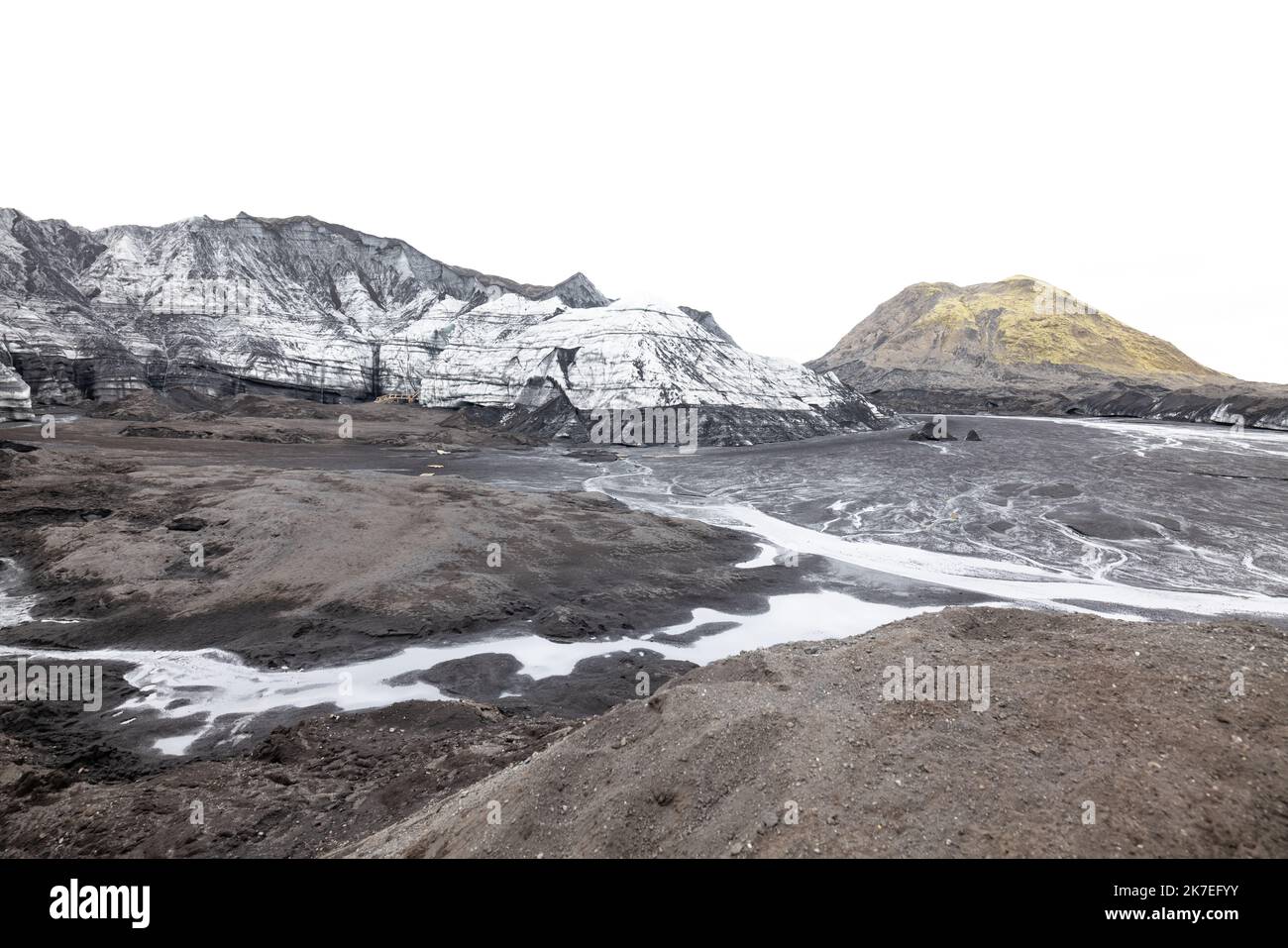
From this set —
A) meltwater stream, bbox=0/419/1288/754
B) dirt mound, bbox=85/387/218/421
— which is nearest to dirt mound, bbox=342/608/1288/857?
meltwater stream, bbox=0/419/1288/754

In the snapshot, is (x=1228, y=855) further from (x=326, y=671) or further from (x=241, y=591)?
(x=241, y=591)

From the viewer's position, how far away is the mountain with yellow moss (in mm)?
114188

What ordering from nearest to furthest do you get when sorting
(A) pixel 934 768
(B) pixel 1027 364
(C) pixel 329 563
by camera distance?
(A) pixel 934 768 < (C) pixel 329 563 < (B) pixel 1027 364

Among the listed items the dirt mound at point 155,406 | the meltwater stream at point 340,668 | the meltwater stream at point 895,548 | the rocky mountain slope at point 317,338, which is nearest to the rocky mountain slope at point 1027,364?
the rocky mountain slope at point 317,338

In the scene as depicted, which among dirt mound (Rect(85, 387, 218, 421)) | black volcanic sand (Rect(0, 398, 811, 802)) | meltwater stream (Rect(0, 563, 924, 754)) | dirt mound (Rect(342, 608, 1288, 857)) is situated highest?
dirt mound (Rect(85, 387, 218, 421))

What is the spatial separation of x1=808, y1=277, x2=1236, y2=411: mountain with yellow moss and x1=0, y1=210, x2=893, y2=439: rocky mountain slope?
48225 mm

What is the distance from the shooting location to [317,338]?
81938 millimetres

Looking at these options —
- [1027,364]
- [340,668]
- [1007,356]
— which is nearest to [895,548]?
[340,668]

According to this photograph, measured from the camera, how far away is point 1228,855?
3945mm

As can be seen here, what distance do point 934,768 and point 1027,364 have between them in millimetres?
151102

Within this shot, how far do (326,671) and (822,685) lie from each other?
10473 millimetres

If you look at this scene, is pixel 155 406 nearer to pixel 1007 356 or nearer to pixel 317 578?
pixel 317 578

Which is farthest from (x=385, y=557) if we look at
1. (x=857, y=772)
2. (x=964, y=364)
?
(x=964, y=364)

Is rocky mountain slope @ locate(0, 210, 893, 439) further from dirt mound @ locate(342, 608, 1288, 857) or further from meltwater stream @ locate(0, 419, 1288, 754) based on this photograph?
dirt mound @ locate(342, 608, 1288, 857)
